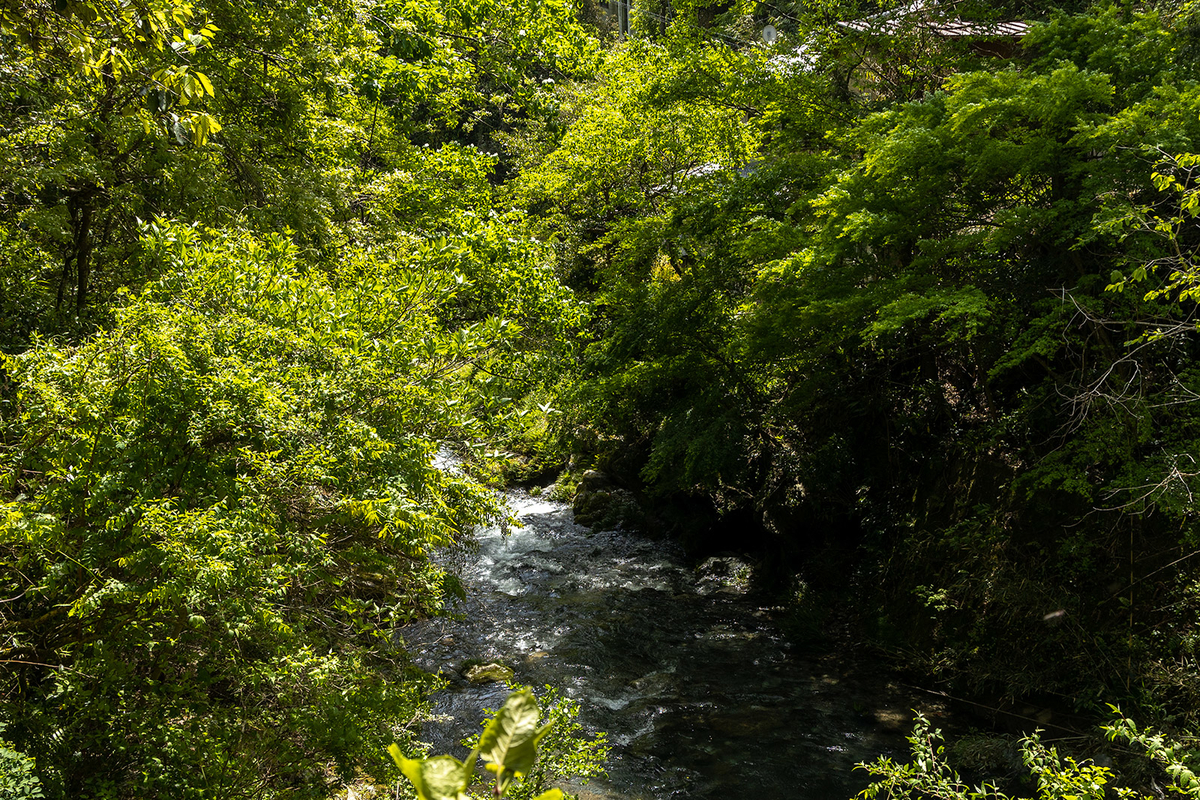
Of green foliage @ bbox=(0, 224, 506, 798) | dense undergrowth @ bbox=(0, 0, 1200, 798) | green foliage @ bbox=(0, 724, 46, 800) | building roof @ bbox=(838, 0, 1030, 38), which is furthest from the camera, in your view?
building roof @ bbox=(838, 0, 1030, 38)

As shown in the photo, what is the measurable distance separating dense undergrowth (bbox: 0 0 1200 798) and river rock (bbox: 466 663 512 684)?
2.79m

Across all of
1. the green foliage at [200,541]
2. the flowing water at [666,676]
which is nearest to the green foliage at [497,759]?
the green foliage at [200,541]

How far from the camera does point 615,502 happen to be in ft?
49.2

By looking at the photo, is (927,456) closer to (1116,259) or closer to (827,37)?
(1116,259)

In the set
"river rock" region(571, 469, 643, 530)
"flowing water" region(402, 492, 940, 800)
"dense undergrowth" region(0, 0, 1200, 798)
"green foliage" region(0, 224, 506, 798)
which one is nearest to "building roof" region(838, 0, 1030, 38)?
"dense undergrowth" region(0, 0, 1200, 798)

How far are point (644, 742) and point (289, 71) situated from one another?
8146 mm

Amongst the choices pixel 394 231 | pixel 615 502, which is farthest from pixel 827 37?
pixel 615 502

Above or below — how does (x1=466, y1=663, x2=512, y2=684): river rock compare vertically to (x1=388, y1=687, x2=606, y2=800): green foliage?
below

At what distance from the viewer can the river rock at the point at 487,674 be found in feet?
28.0

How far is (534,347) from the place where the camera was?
34.3ft

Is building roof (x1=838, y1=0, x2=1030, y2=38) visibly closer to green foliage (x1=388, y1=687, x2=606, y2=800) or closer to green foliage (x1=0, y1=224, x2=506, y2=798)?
green foliage (x1=0, y1=224, x2=506, y2=798)

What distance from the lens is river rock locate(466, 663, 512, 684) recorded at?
336 inches

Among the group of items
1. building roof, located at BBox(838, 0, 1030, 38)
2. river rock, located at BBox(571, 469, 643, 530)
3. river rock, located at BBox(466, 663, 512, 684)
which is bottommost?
river rock, located at BBox(571, 469, 643, 530)

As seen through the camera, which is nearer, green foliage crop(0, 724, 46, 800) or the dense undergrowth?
green foliage crop(0, 724, 46, 800)
